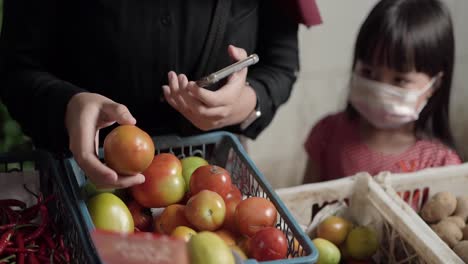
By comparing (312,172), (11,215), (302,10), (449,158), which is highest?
(302,10)

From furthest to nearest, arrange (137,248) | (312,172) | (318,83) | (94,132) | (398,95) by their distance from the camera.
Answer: (318,83) < (312,172) < (398,95) < (94,132) < (137,248)

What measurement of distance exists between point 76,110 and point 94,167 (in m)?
0.10

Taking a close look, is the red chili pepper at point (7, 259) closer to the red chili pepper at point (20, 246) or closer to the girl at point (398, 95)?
the red chili pepper at point (20, 246)

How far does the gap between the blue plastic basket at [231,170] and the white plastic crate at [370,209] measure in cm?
18

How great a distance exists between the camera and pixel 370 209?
115 cm

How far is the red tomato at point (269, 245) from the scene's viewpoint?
29.2 inches

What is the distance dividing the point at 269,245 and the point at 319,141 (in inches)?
40.9

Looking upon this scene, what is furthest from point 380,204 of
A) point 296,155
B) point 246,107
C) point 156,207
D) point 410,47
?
point 296,155

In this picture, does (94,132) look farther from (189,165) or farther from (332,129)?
(332,129)

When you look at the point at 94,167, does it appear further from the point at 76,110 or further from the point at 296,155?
the point at 296,155

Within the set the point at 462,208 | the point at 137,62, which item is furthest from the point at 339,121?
the point at 137,62

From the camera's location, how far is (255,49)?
1097 mm

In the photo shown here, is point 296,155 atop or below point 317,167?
below

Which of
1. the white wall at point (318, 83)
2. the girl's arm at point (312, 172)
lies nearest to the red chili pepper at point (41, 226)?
the girl's arm at point (312, 172)
